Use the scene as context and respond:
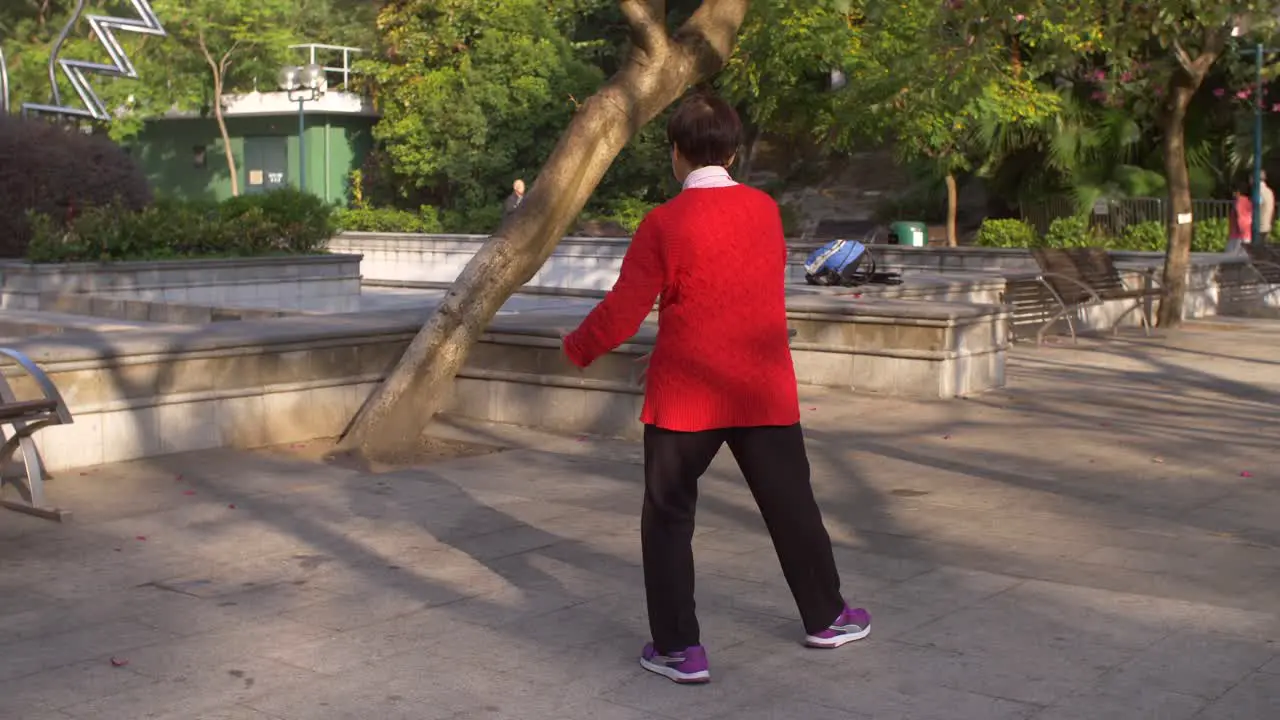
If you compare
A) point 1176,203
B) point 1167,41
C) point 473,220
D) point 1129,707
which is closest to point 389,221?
point 473,220

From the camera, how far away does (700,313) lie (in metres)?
5.11

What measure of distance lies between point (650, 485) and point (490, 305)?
15.4 feet

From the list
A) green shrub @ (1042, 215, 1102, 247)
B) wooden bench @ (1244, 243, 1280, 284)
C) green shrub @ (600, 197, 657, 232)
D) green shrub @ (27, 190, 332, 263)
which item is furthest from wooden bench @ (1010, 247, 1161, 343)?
green shrub @ (600, 197, 657, 232)

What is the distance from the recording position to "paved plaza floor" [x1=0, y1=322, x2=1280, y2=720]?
499 cm

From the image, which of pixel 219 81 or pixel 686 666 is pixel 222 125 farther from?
pixel 686 666

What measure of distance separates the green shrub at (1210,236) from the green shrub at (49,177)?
1707 cm

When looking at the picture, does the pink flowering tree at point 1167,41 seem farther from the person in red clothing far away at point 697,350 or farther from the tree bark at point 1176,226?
the person in red clothing far away at point 697,350

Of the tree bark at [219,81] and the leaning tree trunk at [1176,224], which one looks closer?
the leaning tree trunk at [1176,224]

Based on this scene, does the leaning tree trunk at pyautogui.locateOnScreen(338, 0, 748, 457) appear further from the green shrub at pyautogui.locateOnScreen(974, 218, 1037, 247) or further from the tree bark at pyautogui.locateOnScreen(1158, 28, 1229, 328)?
the green shrub at pyautogui.locateOnScreen(974, 218, 1037, 247)

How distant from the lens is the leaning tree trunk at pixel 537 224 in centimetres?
967

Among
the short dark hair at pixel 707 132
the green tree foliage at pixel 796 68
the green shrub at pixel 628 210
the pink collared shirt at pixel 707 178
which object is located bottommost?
the pink collared shirt at pixel 707 178

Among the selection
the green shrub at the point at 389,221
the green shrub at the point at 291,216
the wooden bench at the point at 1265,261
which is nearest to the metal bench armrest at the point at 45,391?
the green shrub at the point at 291,216

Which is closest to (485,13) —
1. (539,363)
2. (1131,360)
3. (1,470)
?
(1131,360)

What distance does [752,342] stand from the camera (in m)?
5.18
